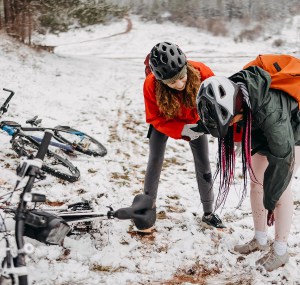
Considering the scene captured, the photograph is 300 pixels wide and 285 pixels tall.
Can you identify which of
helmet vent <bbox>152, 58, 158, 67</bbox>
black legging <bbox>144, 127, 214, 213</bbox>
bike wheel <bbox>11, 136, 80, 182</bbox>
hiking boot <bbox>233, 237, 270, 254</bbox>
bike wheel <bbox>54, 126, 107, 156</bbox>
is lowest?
bike wheel <bbox>54, 126, 107, 156</bbox>

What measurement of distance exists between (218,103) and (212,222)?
229 centimetres

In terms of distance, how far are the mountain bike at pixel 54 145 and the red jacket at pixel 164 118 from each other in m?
2.28

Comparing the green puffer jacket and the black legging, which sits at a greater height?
the green puffer jacket

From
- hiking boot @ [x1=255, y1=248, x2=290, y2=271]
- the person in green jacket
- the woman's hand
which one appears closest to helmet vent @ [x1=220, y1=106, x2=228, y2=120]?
the person in green jacket

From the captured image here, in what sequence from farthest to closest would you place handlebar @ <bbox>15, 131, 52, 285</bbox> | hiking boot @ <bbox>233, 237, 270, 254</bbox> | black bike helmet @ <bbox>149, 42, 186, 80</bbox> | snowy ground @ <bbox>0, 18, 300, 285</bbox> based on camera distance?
hiking boot @ <bbox>233, 237, 270, 254</bbox> < snowy ground @ <bbox>0, 18, 300, 285</bbox> < black bike helmet @ <bbox>149, 42, 186, 80</bbox> < handlebar @ <bbox>15, 131, 52, 285</bbox>

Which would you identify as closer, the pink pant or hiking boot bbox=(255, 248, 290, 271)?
the pink pant

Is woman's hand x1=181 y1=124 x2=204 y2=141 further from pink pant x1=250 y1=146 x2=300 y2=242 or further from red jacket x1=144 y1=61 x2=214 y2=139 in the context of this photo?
pink pant x1=250 y1=146 x2=300 y2=242

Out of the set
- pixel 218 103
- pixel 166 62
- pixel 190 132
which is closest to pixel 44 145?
pixel 218 103

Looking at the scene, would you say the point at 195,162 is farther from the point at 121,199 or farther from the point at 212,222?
the point at 121,199

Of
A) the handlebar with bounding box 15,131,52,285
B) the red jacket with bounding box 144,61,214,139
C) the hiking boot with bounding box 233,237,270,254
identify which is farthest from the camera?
the hiking boot with bounding box 233,237,270,254

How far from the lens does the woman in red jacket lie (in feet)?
12.1

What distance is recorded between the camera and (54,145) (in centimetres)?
691

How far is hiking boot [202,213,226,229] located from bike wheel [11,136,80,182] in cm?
212

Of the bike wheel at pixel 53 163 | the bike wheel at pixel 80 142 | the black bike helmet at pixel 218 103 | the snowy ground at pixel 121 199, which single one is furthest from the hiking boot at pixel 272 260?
the bike wheel at pixel 80 142
